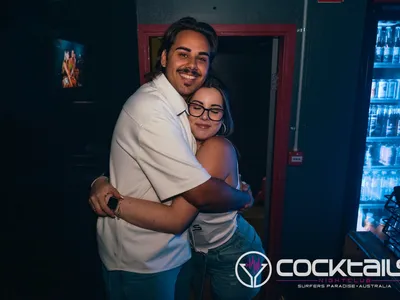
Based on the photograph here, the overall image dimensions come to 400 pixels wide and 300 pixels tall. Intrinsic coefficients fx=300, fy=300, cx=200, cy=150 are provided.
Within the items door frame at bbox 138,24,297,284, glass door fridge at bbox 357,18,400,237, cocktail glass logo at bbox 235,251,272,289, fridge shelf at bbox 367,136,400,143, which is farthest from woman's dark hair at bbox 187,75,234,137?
fridge shelf at bbox 367,136,400,143

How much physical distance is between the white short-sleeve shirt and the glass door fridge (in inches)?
85.5

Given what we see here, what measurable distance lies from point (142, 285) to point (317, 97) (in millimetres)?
2186

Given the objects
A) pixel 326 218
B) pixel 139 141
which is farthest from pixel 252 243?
pixel 326 218

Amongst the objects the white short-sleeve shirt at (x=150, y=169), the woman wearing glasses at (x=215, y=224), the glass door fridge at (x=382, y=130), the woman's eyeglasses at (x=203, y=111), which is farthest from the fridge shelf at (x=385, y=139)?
the white short-sleeve shirt at (x=150, y=169)

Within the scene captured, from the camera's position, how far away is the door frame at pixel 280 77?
2.52 metres

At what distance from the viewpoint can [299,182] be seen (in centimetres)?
284

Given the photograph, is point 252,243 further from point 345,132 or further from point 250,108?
point 250,108

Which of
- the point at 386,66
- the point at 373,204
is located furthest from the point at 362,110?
the point at 373,204

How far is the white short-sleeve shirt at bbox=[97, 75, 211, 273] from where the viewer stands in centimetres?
107

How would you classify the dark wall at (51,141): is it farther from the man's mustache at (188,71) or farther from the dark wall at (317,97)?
the dark wall at (317,97)

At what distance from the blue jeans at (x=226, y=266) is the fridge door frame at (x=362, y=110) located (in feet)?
5.15

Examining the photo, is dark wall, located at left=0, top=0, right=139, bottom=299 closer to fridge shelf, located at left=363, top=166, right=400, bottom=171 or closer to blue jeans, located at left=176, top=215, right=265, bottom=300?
blue jeans, located at left=176, top=215, right=265, bottom=300

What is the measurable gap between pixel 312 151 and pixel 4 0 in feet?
8.35

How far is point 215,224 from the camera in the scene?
55.4 inches
